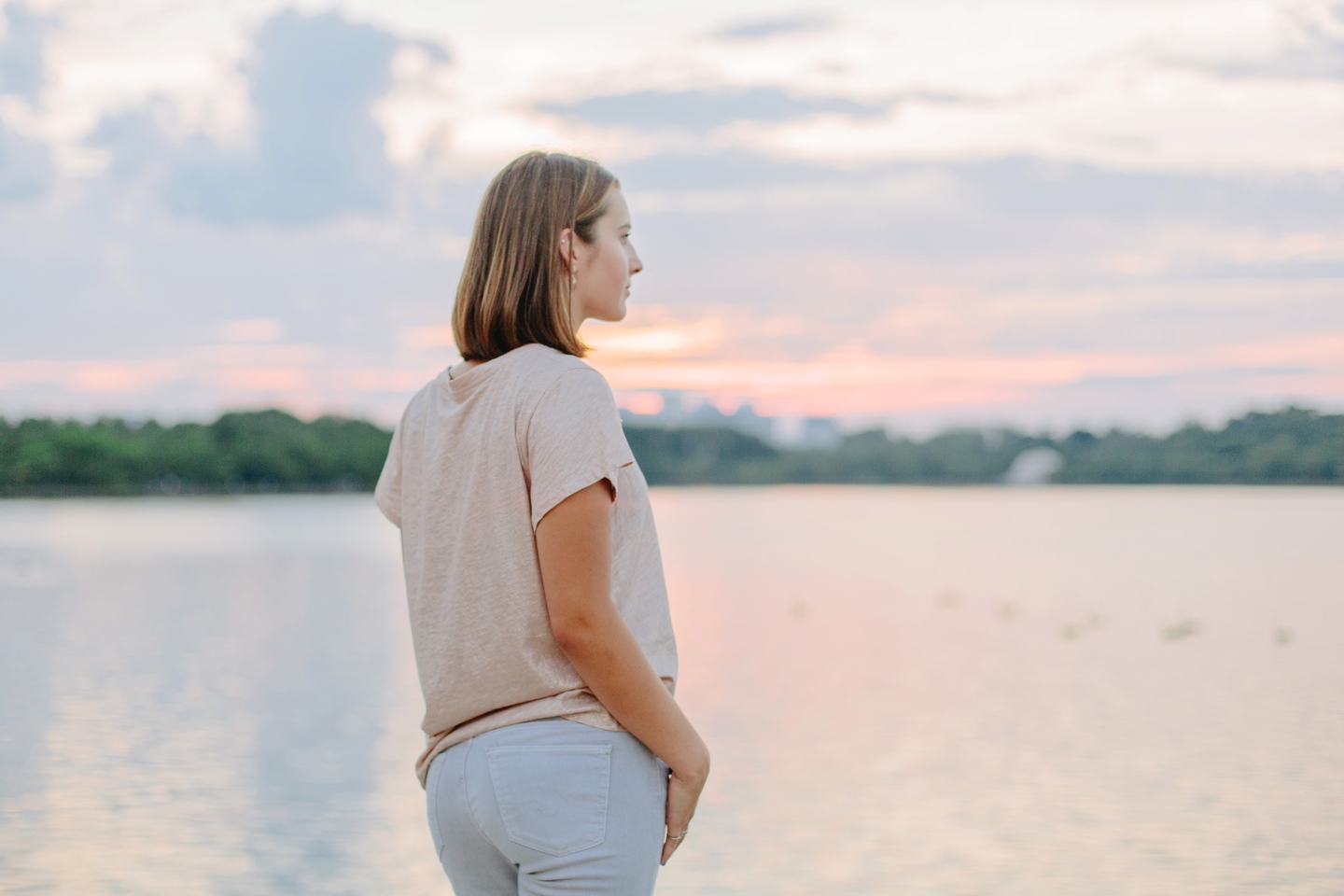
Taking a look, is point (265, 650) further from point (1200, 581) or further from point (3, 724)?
point (1200, 581)

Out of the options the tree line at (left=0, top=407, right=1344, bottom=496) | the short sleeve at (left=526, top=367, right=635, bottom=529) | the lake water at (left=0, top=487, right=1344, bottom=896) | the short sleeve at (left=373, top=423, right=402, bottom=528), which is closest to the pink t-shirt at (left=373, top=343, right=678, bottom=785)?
the short sleeve at (left=526, top=367, right=635, bottom=529)

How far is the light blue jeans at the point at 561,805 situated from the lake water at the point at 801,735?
16.1 ft

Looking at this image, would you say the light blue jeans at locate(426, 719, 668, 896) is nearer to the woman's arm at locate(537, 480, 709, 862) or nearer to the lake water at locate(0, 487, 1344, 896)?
the woman's arm at locate(537, 480, 709, 862)

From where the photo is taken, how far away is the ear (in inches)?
63.5

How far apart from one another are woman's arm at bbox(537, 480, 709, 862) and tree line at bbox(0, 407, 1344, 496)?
146 ft

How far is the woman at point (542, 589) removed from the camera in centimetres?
150

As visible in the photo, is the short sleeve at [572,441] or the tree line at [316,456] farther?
the tree line at [316,456]

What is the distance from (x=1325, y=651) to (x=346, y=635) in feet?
42.4

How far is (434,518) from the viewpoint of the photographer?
164 cm

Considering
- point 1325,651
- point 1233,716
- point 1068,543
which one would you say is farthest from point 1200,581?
point 1233,716

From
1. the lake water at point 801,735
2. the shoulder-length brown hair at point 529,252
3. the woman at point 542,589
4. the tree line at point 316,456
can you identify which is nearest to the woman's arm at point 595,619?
the woman at point 542,589

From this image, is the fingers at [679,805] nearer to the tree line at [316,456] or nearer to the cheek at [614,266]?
the cheek at [614,266]

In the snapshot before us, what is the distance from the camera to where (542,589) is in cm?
154

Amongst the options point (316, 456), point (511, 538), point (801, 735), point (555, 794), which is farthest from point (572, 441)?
point (316, 456)
